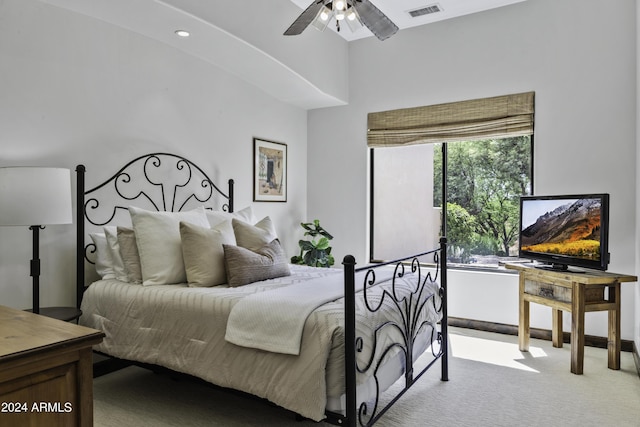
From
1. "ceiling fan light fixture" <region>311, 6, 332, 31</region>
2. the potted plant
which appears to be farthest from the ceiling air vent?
the potted plant

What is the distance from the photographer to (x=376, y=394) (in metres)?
2.14

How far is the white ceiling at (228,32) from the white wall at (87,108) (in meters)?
0.12

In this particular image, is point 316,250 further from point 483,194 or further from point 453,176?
point 483,194

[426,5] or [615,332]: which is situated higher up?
[426,5]

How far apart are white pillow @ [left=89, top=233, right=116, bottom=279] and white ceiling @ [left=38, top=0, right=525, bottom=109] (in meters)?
1.53

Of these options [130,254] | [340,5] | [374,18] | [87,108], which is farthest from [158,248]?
[374,18]

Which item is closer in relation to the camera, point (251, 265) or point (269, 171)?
point (251, 265)

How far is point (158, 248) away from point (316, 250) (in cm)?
209

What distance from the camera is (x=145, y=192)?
11.4ft

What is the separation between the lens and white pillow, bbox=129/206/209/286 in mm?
2771

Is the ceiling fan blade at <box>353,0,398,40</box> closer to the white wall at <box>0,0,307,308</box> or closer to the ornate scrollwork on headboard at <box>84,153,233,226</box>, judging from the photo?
the white wall at <box>0,0,307,308</box>

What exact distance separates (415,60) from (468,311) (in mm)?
2605

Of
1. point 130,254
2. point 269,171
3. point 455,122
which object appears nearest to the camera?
point 130,254

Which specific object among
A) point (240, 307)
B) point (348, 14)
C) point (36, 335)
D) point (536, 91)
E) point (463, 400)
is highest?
point (348, 14)
